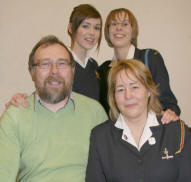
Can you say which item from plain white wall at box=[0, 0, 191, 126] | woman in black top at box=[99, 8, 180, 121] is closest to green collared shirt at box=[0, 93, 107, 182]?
woman in black top at box=[99, 8, 180, 121]

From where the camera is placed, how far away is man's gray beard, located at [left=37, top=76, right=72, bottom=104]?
5.30ft

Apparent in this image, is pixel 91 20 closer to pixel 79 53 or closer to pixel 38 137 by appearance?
pixel 79 53

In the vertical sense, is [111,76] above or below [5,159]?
above

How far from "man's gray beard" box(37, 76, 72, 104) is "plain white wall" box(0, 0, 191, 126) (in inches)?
46.6

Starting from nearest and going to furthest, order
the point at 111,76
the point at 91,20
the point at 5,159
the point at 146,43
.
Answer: the point at 5,159, the point at 111,76, the point at 91,20, the point at 146,43

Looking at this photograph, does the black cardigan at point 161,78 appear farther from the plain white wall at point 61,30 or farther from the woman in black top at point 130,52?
the plain white wall at point 61,30

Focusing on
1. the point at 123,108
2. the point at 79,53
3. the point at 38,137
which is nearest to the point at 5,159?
the point at 38,137

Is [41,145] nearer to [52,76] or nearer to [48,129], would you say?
[48,129]

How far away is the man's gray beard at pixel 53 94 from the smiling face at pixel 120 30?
2.50 feet

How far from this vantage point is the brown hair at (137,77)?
5.16 feet

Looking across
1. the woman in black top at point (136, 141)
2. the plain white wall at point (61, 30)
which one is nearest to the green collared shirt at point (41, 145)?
the woman in black top at point (136, 141)

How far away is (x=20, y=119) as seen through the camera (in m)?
1.53

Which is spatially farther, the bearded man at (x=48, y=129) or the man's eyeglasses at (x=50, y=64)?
the man's eyeglasses at (x=50, y=64)

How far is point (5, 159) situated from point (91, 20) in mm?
1366
